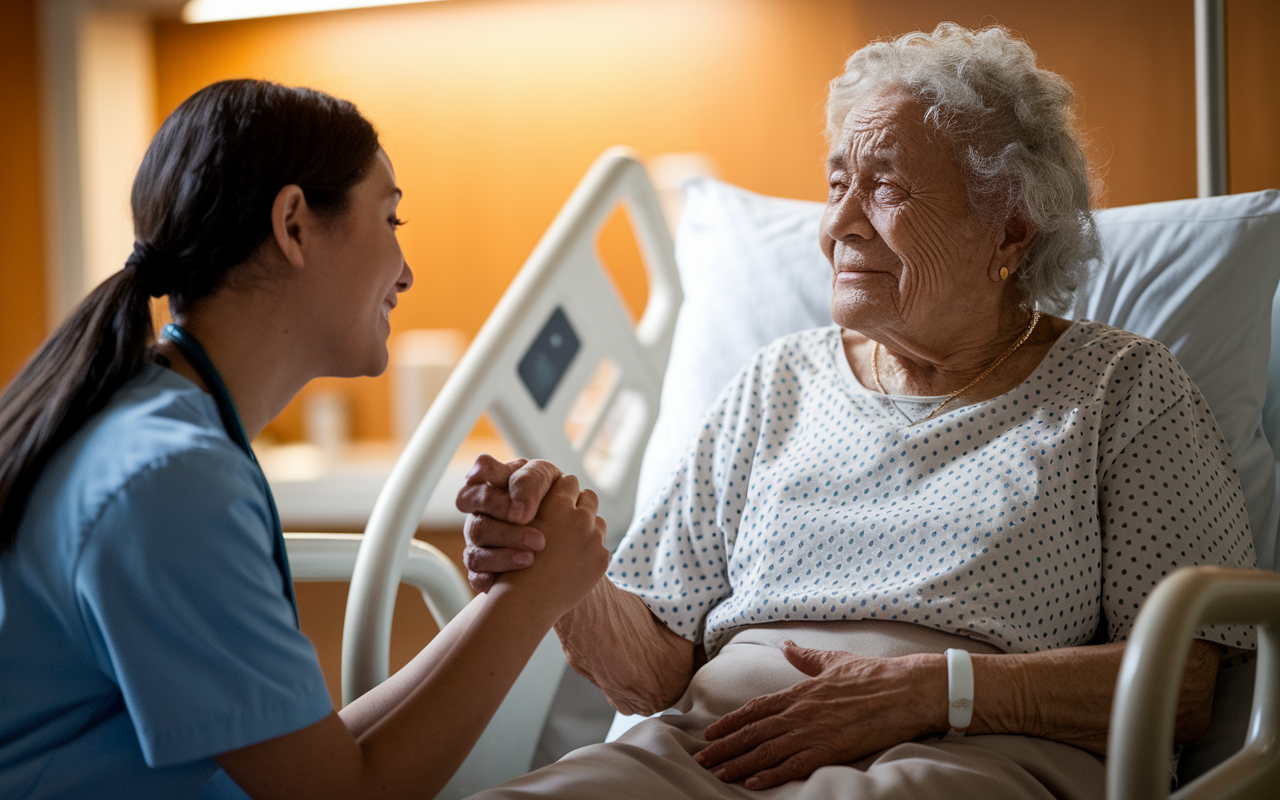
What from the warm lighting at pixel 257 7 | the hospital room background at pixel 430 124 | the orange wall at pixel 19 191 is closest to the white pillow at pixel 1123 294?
the hospital room background at pixel 430 124

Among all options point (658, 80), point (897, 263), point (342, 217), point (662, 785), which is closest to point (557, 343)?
point (897, 263)

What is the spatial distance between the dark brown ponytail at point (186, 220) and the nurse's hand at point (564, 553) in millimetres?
381

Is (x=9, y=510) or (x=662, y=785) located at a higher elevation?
(x=9, y=510)

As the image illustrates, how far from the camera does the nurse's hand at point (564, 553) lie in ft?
3.53

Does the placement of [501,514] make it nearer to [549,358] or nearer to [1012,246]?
[549,358]

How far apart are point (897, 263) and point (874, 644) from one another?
0.49m

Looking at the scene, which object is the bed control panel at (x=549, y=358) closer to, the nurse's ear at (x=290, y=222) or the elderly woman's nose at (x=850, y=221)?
the elderly woman's nose at (x=850, y=221)

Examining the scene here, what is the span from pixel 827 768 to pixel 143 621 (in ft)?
2.17

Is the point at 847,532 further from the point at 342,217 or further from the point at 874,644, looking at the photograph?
the point at 342,217

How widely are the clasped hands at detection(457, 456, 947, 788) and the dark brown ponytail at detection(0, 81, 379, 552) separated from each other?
13.7 inches

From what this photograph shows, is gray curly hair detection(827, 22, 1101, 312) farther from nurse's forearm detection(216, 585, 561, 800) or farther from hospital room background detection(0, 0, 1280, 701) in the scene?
hospital room background detection(0, 0, 1280, 701)

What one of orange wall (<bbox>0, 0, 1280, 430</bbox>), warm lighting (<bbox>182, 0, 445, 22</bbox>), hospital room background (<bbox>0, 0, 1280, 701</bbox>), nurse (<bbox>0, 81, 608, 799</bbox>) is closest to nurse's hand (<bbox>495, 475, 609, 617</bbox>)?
nurse (<bbox>0, 81, 608, 799</bbox>)

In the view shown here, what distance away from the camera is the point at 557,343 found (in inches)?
69.2

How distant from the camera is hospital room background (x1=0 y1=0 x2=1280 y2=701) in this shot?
3113 mm
